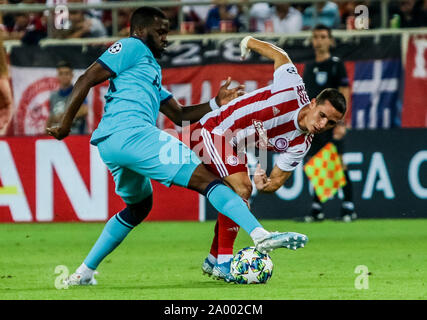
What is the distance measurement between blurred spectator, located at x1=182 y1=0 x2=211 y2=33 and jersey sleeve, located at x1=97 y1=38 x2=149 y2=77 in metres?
8.42

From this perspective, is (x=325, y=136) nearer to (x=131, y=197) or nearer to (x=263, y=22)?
(x=263, y=22)

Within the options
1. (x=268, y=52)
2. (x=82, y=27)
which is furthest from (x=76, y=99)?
(x=82, y=27)

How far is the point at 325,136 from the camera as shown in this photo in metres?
13.9

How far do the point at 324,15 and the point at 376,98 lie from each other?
1.70 m

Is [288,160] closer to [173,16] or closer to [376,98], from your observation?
[376,98]

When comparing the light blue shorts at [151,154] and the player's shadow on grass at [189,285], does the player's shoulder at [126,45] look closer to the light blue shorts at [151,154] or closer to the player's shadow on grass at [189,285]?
the light blue shorts at [151,154]

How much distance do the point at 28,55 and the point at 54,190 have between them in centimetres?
239

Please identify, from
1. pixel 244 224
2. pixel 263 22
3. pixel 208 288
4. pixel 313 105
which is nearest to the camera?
pixel 244 224

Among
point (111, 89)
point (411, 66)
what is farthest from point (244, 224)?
point (411, 66)

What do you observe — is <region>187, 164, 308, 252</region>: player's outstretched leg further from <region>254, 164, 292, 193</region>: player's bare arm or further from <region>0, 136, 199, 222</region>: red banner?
<region>0, 136, 199, 222</region>: red banner

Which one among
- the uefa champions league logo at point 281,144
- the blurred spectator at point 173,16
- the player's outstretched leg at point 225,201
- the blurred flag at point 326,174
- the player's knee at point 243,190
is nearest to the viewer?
the player's outstretched leg at point 225,201

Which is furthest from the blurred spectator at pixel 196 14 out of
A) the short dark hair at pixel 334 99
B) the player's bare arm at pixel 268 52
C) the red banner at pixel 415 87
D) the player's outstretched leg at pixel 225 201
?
the player's outstretched leg at pixel 225 201

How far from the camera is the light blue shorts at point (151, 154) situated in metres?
7.55

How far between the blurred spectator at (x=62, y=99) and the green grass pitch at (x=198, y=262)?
1.69 meters
